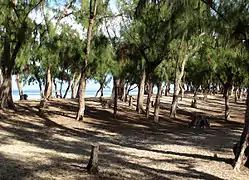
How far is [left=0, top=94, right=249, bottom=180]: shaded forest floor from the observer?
A: 788 cm

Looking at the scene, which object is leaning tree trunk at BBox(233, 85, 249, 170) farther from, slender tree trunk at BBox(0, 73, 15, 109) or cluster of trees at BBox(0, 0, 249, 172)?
slender tree trunk at BBox(0, 73, 15, 109)

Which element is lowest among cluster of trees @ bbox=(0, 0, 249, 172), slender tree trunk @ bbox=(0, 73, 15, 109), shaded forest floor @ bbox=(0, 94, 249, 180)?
shaded forest floor @ bbox=(0, 94, 249, 180)

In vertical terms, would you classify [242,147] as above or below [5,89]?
below

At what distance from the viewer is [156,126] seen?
19.5 m

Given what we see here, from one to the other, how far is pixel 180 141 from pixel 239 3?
24.5ft

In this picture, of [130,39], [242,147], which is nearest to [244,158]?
[242,147]

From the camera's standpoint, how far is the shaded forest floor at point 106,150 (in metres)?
7.88

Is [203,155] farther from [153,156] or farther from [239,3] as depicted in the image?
[239,3]

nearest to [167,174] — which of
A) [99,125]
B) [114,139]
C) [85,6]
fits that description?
[114,139]

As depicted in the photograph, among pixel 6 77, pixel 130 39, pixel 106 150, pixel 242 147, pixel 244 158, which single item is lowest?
pixel 106 150

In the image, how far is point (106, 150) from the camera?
11.2 m

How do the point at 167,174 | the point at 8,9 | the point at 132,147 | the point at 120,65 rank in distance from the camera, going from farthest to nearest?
the point at 120,65 < the point at 8,9 < the point at 132,147 < the point at 167,174

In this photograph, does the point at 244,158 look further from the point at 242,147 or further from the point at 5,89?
the point at 5,89

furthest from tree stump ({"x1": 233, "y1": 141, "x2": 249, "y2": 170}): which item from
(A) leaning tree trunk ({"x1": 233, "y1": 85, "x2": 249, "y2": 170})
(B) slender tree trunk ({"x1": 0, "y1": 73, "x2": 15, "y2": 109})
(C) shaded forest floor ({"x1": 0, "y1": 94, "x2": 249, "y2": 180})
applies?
(B) slender tree trunk ({"x1": 0, "y1": 73, "x2": 15, "y2": 109})
